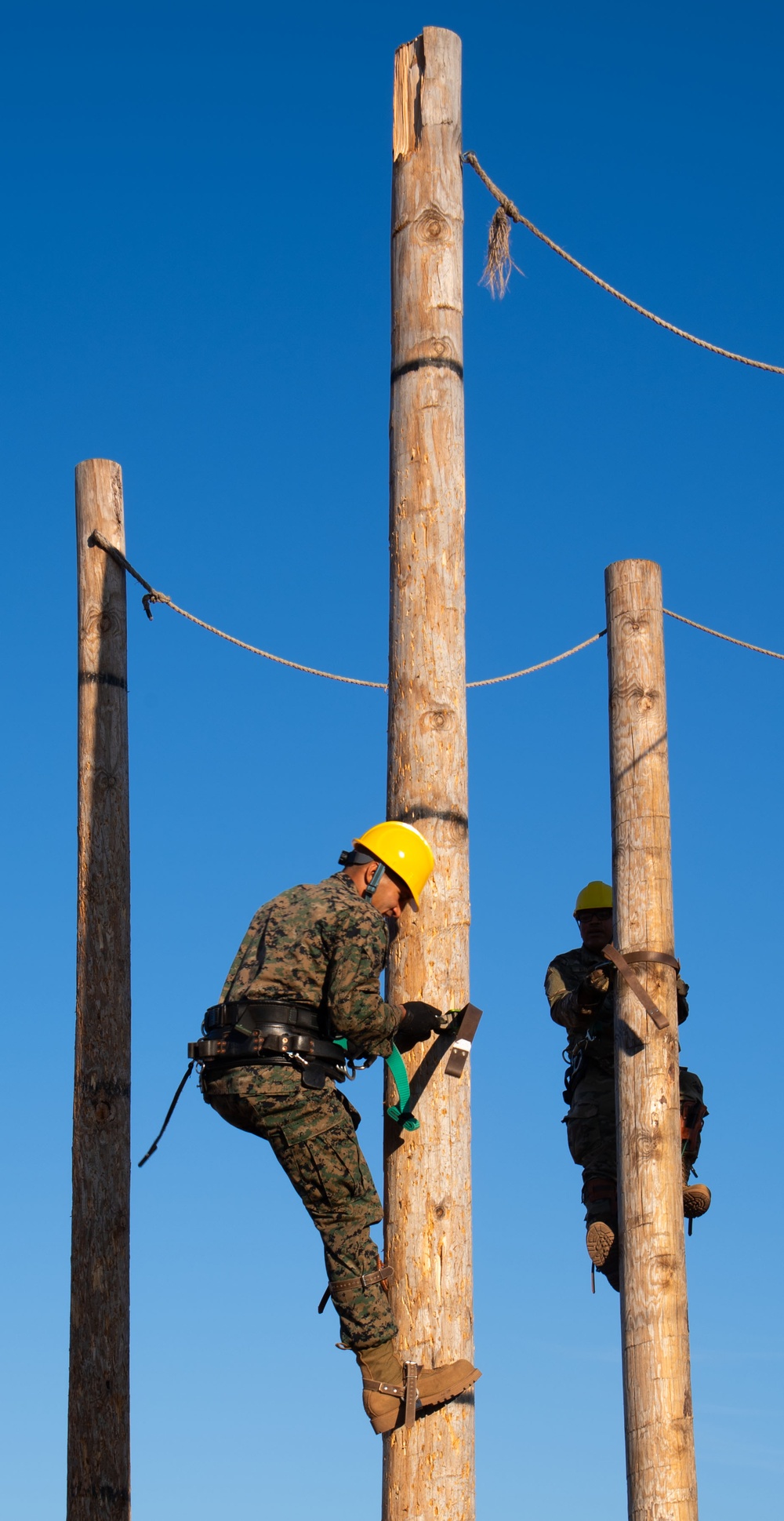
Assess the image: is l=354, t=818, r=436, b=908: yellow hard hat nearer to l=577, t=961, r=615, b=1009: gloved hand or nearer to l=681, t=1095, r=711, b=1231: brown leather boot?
l=577, t=961, r=615, b=1009: gloved hand

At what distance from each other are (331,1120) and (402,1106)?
22 cm

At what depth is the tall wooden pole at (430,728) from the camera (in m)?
5.49

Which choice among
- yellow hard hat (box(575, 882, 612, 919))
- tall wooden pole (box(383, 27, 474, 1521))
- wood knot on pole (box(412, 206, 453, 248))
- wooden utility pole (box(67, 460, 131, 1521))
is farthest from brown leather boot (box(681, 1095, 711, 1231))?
wood knot on pole (box(412, 206, 453, 248))

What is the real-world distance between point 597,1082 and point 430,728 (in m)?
3.47

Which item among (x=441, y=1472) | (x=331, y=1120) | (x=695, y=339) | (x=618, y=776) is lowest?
(x=441, y=1472)

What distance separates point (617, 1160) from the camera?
26.6 ft

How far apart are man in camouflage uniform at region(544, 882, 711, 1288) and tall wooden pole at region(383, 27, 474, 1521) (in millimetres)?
2670

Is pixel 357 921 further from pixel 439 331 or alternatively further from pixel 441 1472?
pixel 439 331

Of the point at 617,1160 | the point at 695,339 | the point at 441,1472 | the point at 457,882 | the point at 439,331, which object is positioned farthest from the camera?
the point at 617,1160

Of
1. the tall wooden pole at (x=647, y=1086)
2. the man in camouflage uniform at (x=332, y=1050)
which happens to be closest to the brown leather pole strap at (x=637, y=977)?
the tall wooden pole at (x=647, y=1086)

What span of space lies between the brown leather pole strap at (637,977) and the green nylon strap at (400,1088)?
2600 mm

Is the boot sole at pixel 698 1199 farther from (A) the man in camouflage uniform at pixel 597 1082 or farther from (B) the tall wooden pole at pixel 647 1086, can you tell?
(B) the tall wooden pole at pixel 647 1086

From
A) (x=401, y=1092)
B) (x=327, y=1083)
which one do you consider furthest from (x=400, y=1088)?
(x=327, y=1083)

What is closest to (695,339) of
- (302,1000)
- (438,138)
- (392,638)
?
(438,138)
